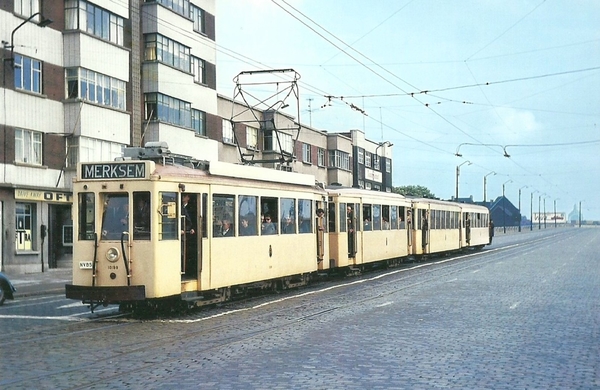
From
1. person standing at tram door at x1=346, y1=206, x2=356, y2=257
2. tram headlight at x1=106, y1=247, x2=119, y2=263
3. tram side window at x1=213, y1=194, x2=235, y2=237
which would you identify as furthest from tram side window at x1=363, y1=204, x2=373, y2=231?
tram headlight at x1=106, y1=247, x2=119, y2=263

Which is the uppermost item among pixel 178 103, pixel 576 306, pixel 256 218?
pixel 178 103

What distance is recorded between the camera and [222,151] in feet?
163

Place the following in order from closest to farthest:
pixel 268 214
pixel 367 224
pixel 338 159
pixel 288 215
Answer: pixel 268 214, pixel 288 215, pixel 367 224, pixel 338 159

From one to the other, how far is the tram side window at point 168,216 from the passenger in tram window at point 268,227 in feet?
13.4

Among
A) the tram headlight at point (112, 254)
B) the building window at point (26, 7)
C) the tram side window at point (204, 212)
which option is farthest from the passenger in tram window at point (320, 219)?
the building window at point (26, 7)

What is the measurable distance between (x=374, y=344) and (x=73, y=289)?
19.8 ft

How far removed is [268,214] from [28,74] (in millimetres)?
17906

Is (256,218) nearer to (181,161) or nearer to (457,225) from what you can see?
(181,161)

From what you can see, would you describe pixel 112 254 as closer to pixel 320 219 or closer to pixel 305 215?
pixel 305 215

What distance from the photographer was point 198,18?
151 feet

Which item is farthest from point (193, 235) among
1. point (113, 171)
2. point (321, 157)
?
point (321, 157)

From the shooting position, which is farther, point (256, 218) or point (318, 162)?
point (318, 162)

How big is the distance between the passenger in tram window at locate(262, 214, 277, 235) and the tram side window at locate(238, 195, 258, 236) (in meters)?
0.52

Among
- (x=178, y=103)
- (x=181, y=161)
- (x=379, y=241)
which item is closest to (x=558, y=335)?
(x=181, y=161)
